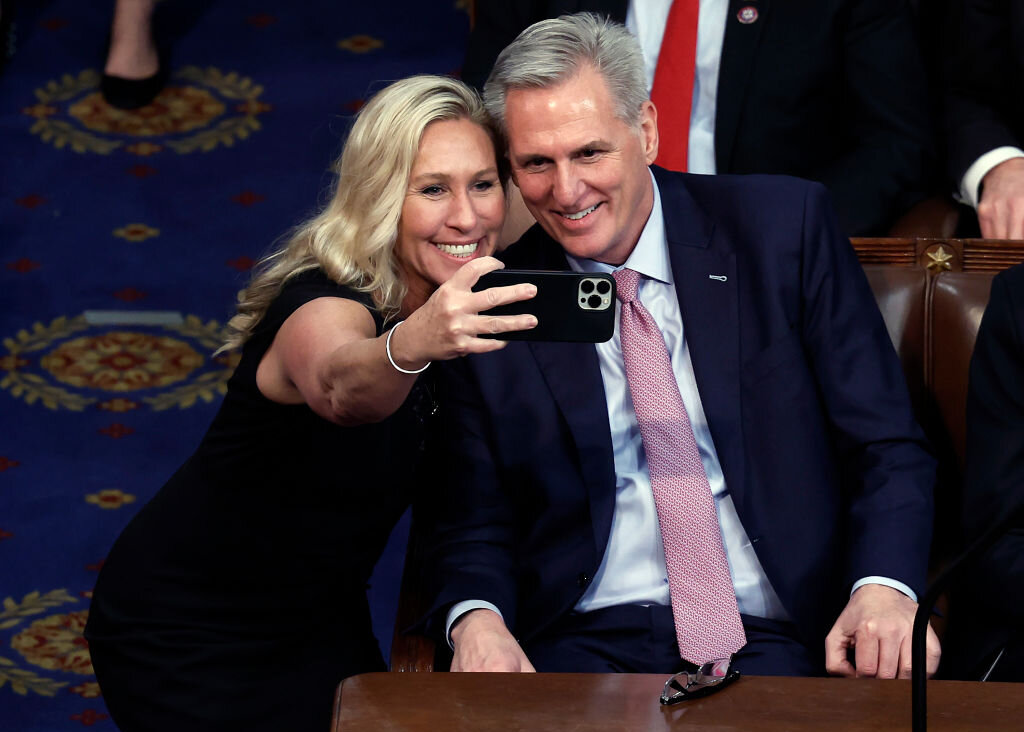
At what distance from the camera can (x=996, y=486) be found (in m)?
1.62

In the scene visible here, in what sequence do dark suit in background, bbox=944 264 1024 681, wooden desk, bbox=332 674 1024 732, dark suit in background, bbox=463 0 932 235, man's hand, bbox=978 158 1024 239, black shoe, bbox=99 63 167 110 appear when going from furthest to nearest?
black shoe, bbox=99 63 167 110 < dark suit in background, bbox=463 0 932 235 < man's hand, bbox=978 158 1024 239 < dark suit in background, bbox=944 264 1024 681 < wooden desk, bbox=332 674 1024 732

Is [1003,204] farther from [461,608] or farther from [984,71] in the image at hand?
[461,608]

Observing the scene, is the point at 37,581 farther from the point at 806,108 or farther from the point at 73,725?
the point at 806,108

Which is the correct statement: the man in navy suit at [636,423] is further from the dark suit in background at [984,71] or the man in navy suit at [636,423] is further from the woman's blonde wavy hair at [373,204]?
the dark suit in background at [984,71]

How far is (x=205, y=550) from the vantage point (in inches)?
68.6

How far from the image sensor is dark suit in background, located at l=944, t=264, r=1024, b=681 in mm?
1604

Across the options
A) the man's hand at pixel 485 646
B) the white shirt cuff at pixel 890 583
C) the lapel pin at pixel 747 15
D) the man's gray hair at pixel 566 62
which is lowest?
the man's hand at pixel 485 646

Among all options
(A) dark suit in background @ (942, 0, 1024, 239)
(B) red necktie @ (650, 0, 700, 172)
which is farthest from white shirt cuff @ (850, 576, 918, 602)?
(B) red necktie @ (650, 0, 700, 172)

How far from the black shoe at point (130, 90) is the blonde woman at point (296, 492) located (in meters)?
1.51

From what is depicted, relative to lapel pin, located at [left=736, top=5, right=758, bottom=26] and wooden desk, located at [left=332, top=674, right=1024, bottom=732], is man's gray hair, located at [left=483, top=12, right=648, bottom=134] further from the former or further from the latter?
wooden desk, located at [left=332, top=674, right=1024, bottom=732]

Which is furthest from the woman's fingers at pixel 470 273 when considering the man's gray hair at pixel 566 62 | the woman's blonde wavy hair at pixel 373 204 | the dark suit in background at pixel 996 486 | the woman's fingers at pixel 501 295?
the dark suit in background at pixel 996 486

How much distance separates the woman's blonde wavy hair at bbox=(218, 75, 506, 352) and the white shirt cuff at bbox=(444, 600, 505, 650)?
0.37 m

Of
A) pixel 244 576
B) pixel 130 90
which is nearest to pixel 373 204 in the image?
pixel 244 576

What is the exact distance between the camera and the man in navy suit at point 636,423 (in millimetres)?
1686
